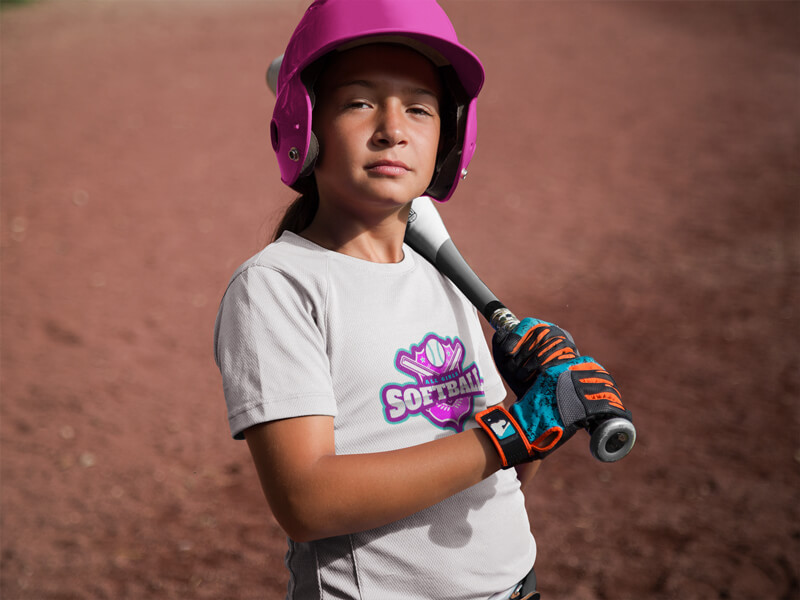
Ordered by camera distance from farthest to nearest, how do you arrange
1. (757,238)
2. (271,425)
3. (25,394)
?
(757,238) < (25,394) < (271,425)

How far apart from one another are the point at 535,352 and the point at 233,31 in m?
13.6

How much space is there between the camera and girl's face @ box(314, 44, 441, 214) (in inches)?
55.8

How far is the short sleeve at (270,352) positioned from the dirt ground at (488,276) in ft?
3.63

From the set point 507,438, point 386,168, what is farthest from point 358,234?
point 507,438

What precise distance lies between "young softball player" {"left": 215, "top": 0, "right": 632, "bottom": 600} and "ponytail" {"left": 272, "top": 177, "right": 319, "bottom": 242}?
0.17ft

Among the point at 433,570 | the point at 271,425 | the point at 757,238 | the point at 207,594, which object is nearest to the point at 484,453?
the point at 433,570

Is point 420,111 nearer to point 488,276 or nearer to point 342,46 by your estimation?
point 342,46

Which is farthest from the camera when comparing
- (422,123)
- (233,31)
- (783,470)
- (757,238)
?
(233,31)

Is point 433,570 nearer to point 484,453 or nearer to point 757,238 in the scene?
point 484,453

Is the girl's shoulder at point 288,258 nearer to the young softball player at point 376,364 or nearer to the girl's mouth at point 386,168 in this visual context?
the young softball player at point 376,364

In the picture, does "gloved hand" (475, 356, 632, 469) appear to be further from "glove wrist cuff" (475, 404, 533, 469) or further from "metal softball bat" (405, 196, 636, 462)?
"metal softball bat" (405, 196, 636, 462)

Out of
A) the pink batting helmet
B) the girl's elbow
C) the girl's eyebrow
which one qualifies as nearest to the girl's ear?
the pink batting helmet

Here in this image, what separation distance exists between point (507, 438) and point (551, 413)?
0.35 ft

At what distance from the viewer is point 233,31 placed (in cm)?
1369
